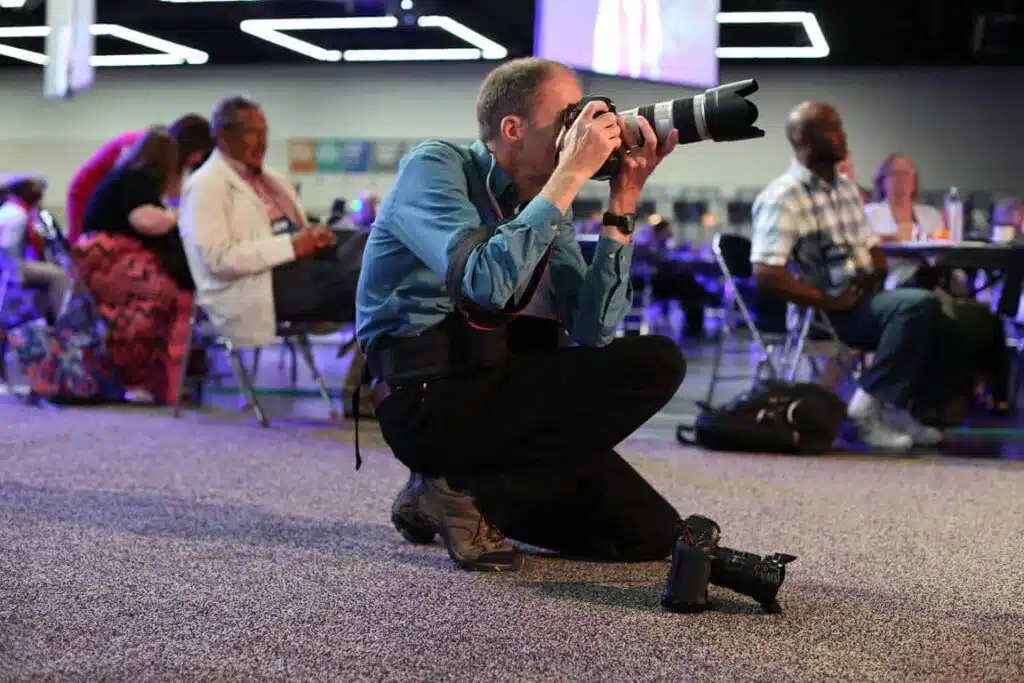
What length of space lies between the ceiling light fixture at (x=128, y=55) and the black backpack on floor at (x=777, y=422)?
33.4 ft

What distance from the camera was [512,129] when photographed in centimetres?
203

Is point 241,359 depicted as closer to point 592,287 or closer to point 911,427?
point 911,427

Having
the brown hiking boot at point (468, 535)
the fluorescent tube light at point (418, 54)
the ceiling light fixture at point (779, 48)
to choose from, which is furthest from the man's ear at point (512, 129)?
the fluorescent tube light at point (418, 54)

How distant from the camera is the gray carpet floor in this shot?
5.11 ft

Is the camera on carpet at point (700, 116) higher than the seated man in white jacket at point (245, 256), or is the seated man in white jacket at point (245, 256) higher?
the camera on carpet at point (700, 116)

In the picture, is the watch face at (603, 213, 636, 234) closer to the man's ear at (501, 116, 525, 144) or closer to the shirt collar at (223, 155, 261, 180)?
the man's ear at (501, 116, 525, 144)

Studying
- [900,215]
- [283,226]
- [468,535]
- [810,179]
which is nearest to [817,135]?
[810,179]

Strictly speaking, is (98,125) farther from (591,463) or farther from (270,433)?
(591,463)

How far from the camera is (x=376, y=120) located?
15016 mm

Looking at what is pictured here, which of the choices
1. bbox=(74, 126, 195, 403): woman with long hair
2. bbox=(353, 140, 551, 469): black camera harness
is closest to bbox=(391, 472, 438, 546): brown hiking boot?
bbox=(353, 140, 551, 469): black camera harness

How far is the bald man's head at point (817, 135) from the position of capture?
163 inches

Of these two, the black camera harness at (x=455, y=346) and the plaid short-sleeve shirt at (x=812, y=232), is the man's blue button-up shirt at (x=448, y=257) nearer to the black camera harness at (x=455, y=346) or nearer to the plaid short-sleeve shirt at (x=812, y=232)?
the black camera harness at (x=455, y=346)

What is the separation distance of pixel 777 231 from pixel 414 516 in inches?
85.3

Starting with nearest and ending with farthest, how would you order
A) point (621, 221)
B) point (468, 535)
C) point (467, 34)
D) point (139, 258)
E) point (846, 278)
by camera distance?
point (621, 221) < point (468, 535) < point (846, 278) < point (139, 258) < point (467, 34)
